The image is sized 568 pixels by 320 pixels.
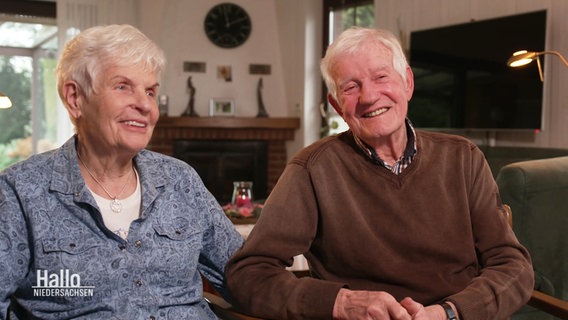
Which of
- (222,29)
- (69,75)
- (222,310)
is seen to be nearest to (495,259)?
(222,310)

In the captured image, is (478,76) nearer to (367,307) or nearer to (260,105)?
(260,105)

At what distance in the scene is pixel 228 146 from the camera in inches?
273

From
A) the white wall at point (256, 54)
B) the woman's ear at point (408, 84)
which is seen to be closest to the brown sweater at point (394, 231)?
the woman's ear at point (408, 84)

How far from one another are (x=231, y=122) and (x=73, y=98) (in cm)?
538

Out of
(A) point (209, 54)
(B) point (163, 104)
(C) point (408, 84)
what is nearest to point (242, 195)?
(C) point (408, 84)

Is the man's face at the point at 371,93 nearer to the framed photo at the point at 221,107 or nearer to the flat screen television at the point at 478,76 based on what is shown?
the flat screen television at the point at 478,76

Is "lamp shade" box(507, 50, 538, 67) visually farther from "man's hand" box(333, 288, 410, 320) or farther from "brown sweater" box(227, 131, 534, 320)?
"man's hand" box(333, 288, 410, 320)

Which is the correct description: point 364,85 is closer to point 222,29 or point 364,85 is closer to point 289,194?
point 289,194

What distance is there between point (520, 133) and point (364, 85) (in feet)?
10.7

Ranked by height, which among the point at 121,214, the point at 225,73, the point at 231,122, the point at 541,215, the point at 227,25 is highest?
the point at 227,25

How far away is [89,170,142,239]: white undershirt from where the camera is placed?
1377 millimetres

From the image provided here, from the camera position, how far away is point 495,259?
1.57 m

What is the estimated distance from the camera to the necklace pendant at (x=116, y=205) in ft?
4.60

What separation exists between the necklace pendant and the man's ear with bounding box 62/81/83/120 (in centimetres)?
20
